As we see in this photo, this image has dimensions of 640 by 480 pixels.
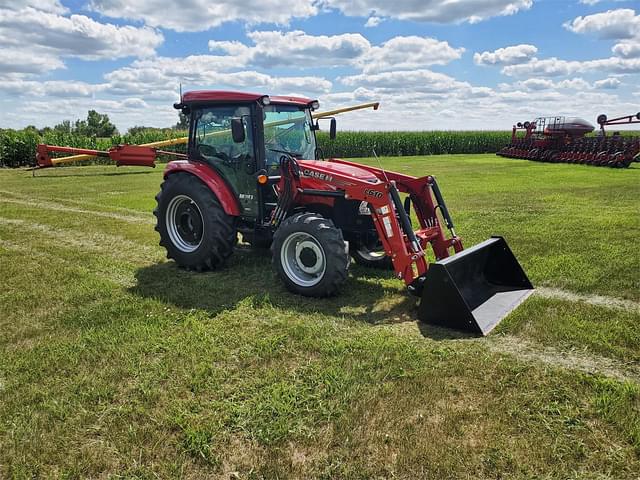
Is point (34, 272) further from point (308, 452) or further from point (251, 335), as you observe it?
point (308, 452)

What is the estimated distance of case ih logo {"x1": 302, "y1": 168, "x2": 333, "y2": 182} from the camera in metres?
5.89

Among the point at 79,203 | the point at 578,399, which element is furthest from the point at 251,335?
the point at 79,203

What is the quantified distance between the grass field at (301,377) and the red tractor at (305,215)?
332 mm

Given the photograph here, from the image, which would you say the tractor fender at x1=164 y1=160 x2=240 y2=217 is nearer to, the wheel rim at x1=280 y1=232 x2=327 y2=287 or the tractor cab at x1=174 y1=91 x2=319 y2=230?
the tractor cab at x1=174 y1=91 x2=319 y2=230

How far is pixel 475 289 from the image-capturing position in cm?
554

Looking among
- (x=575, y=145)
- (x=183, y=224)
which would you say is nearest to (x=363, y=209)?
(x=183, y=224)

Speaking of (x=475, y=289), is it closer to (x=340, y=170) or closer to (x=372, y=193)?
(x=372, y=193)

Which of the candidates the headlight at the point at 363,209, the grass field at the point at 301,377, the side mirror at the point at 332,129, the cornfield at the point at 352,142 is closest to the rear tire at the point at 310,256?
the grass field at the point at 301,377

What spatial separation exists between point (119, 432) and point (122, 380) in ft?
2.26

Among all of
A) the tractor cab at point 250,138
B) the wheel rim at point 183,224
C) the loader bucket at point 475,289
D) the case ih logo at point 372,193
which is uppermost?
the tractor cab at point 250,138

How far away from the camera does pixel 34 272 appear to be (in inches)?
263

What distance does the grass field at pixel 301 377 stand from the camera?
2.99 metres

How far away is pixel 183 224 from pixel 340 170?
A: 2507 millimetres

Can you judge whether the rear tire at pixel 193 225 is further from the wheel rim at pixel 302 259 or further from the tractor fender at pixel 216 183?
the wheel rim at pixel 302 259
